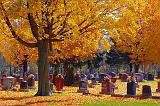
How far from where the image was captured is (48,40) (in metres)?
25.6

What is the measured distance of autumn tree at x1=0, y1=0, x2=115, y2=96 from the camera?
22.5m

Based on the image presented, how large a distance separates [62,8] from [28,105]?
18.4 feet

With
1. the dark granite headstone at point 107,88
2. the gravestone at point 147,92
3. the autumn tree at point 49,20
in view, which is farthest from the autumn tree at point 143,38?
the autumn tree at point 49,20

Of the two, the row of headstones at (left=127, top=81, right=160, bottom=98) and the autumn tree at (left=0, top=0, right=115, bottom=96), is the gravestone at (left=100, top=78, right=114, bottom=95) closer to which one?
the row of headstones at (left=127, top=81, right=160, bottom=98)

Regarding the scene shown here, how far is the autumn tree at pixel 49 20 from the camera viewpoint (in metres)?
22.5

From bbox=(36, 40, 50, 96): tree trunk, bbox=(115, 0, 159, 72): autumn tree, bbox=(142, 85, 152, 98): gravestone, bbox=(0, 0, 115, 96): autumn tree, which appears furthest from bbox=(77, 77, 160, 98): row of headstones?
bbox=(36, 40, 50, 96): tree trunk

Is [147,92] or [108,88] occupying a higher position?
[108,88]

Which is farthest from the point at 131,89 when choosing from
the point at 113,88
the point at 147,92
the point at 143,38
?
the point at 143,38

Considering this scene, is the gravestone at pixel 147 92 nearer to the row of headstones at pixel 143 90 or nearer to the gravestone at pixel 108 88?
the row of headstones at pixel 143 90

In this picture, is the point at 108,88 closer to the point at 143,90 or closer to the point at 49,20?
the point at 143,90

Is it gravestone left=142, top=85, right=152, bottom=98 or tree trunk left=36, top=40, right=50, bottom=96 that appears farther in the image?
gravestone left=142, top=85, right=152, bottom=98

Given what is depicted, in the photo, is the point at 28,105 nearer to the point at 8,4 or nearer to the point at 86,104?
the point at 86,104

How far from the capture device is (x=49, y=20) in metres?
24.1

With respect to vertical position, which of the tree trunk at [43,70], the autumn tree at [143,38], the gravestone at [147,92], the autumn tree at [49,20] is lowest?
the gravestone at [147,92]
